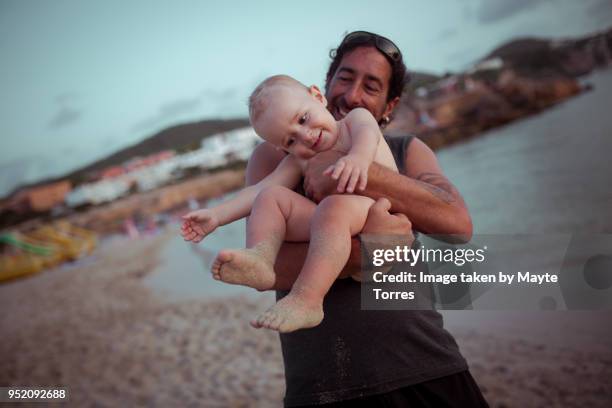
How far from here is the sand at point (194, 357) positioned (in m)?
3.53

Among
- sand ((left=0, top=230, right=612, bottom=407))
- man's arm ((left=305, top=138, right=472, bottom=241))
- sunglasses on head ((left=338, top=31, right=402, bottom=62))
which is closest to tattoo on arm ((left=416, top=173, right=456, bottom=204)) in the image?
man's arm ((left=305, top=138, right=472, bottom=241))

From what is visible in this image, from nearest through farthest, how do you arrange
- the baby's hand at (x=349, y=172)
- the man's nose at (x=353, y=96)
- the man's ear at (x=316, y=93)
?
1. the baby's hand at (x=349, y=172)
2. the man's ear at (x=316, y=93)
3. the man's nose at (x=353, y=96)

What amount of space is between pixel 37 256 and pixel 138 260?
4.46 m

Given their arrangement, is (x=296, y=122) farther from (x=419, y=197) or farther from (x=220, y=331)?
(x=220, y=331)

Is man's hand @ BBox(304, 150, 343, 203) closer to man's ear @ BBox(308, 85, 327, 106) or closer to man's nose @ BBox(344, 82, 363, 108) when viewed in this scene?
man's ear @ BBox(308, 85, 327, 106)

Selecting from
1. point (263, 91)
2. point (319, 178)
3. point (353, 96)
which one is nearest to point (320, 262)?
point (319, 178)

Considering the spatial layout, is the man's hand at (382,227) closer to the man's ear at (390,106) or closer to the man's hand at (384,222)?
the man's hand at (384,222)

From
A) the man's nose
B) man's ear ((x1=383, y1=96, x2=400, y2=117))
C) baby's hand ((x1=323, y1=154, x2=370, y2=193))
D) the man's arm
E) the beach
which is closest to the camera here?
baby's hand ((x1=323, y1=154, x2=370, y2=193))

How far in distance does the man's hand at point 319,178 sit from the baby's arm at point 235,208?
0.11 m

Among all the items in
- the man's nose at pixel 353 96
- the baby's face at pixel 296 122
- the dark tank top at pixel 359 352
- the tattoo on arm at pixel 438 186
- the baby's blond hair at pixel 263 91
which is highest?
the man's nose at pixel 353 96

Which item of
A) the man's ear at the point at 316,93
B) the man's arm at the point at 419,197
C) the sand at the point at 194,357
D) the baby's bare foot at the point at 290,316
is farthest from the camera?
the sand at the point at 194,357

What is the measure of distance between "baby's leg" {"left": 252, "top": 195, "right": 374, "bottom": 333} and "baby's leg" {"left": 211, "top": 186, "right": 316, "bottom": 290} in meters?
0.08

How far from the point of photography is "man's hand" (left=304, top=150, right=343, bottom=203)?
1.21 metres

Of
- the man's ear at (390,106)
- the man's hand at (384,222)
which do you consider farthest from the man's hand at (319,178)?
the man's ear at (390,106)
